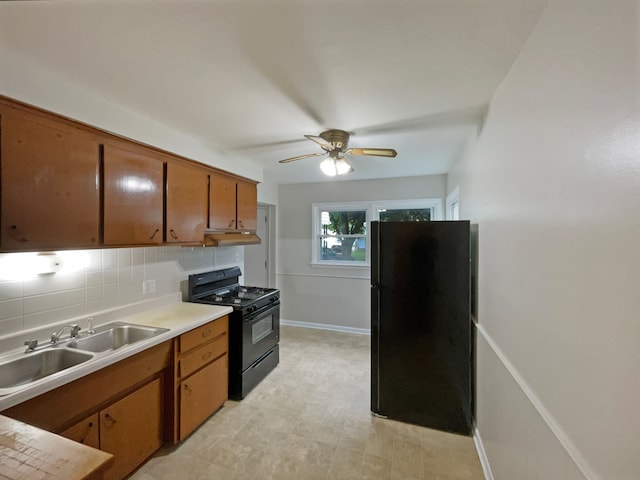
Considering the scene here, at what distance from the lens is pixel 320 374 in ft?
10.4

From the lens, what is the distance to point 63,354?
67.4 inches

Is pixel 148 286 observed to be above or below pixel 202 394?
above

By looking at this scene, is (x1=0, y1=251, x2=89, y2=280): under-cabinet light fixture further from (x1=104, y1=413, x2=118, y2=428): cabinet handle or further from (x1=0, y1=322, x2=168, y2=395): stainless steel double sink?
(x1=104, y1=413, x2=118, y2=428): cabinet handle

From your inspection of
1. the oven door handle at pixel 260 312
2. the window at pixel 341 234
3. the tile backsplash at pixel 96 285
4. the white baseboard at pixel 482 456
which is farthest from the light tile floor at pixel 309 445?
the window at pixel 341 234

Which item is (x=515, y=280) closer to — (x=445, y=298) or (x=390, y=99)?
(x=445, y=298)

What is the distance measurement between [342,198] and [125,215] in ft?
10.3

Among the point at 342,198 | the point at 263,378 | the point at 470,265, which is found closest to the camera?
the point at 470,265

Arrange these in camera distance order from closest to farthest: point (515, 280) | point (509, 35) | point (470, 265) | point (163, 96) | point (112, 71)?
point (509, 35) < point (515, 280) < point (112, 71) < point (163, 96) < point (470, 265)

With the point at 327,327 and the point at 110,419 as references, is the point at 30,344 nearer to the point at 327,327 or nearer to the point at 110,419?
the point at 110,419

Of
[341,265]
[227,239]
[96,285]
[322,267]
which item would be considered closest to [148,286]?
[96,285]

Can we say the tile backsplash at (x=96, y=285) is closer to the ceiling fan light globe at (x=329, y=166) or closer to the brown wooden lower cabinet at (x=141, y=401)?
the brown wooden lower cabinet at (x=141, y=401)

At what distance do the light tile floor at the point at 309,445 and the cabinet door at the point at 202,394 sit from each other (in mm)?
110

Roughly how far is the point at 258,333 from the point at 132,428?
4.16ft

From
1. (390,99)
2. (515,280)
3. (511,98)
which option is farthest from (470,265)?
(390,99)
